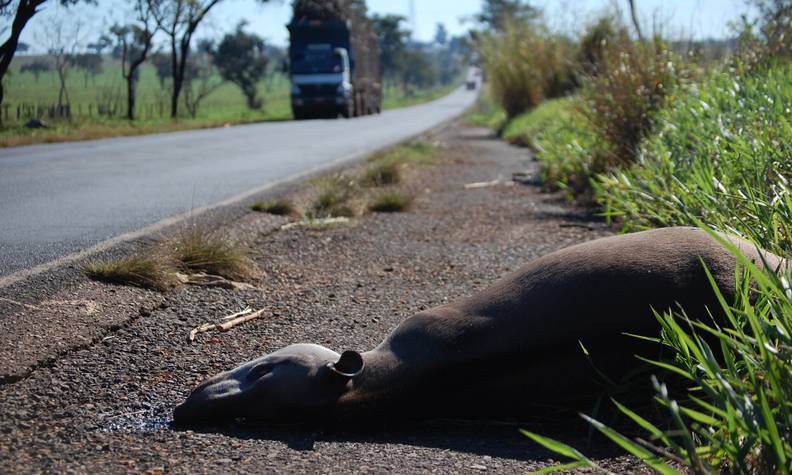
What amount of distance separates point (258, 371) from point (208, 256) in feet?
7.49

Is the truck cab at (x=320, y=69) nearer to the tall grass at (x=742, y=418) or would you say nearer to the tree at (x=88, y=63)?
the tree at (x=88, y=63)

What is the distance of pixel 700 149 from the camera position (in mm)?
6234

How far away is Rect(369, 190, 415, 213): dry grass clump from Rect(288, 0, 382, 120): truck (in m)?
26.3

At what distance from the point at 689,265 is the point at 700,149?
3.18 metres

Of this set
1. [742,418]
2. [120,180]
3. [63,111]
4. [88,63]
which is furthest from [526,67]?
[742,418]

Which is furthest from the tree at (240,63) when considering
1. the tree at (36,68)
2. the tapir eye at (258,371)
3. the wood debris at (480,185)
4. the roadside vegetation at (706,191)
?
the tapir eye at (258,371)

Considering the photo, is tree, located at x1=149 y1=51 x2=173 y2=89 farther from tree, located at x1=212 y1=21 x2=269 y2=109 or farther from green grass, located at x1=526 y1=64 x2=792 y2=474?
green grass, located at x1=526 y1=64 x2=792 y2=474

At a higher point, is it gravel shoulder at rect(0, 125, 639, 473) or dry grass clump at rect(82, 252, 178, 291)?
dry grass clump at rect(82, 252, 178, 291)

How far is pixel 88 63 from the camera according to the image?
862 inches

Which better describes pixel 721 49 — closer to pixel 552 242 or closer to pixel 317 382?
pixel 552 242

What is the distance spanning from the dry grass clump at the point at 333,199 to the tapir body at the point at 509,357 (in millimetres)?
4718

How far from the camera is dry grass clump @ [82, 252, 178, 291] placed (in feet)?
16.3

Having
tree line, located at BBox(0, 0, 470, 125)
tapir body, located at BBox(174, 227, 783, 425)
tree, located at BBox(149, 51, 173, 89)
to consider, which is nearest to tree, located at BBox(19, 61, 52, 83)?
tree line, located at BBox(0, 0, 470, 125)

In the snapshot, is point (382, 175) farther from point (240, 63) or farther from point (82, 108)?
point (240, 63)
